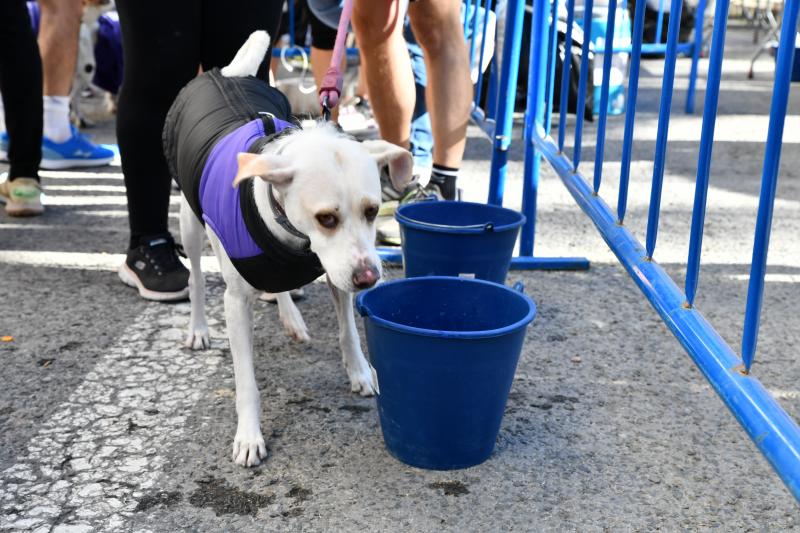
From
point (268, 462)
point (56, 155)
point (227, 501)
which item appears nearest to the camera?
point (227, 501)

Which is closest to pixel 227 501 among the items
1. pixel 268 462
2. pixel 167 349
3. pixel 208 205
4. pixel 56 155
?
pixel 268 462

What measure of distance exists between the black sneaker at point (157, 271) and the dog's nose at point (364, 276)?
1.43 m

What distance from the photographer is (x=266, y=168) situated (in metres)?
1.98

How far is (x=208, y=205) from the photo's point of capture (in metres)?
2.34

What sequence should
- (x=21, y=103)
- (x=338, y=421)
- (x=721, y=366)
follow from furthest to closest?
(x=21, y=103)
(x=338, y=421)
(x=721, y=366)

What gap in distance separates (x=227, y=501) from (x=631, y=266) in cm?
115

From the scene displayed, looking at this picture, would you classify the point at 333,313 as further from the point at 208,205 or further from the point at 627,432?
the point at 627,432

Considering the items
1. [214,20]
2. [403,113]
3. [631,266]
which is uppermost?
[214,20]

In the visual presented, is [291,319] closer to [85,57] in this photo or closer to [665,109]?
[665,109]

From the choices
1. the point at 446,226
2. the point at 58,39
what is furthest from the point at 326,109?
the point at 58,39

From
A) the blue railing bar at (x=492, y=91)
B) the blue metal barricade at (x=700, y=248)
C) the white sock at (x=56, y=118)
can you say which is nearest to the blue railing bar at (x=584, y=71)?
the blue metal barricade at (x=700, y=248)

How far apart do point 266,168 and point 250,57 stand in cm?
89

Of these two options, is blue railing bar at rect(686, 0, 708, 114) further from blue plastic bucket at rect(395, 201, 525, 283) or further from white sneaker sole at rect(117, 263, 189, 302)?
white sneaker sole at rect(117, 263, 189, 302)

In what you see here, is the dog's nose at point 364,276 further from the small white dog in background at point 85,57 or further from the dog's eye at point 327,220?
the small white dog in background at point 85,57
